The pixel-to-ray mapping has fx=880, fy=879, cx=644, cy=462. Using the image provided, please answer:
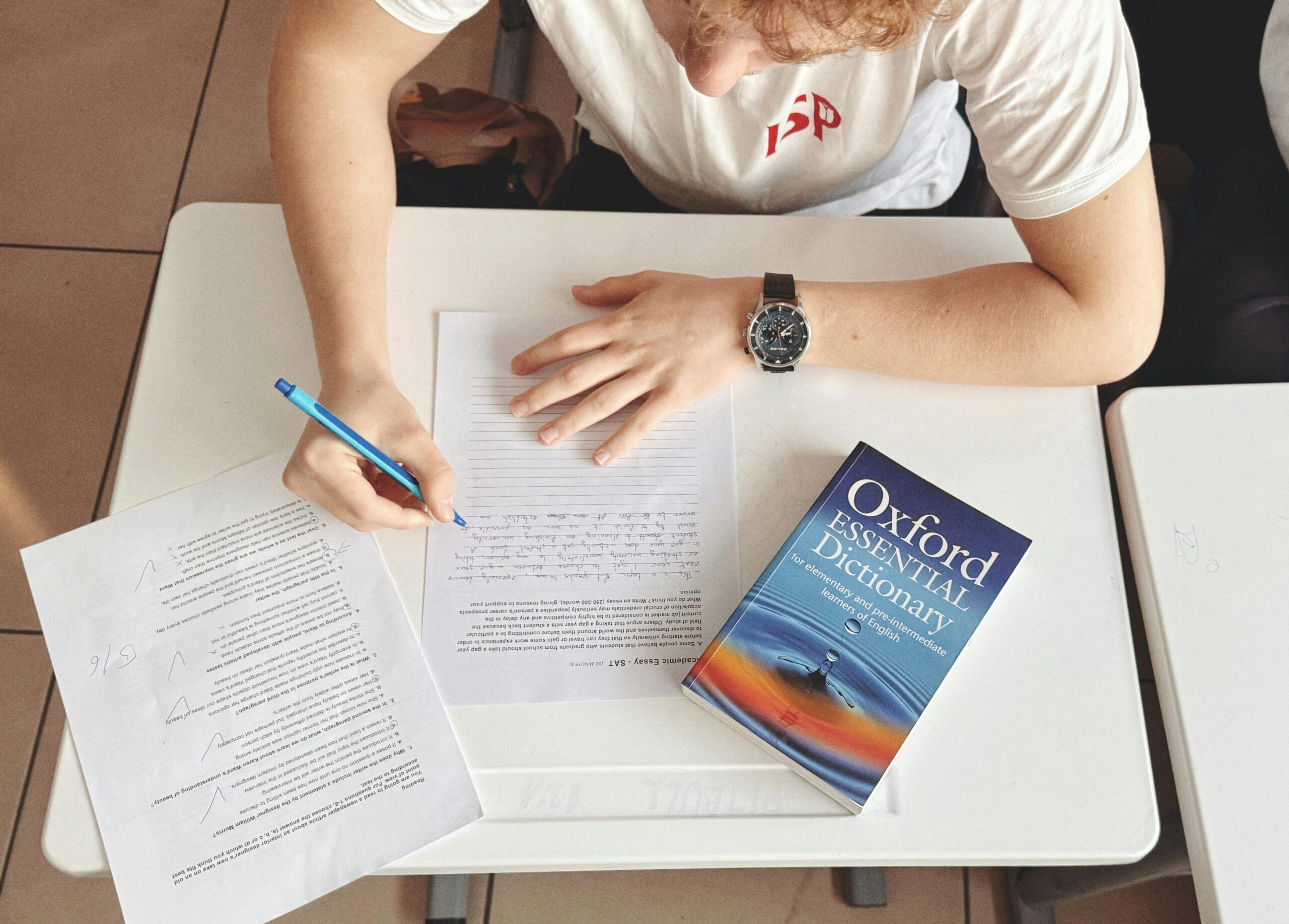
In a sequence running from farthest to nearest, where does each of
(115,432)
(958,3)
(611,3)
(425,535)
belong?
(115,432)
(611,3)
(425,535)
(958,3)

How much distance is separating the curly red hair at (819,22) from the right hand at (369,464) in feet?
1.28

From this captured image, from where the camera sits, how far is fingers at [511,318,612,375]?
802 millimetres

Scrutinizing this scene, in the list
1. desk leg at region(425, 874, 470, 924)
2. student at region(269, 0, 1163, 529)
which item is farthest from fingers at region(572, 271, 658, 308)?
desk leg at region(425, 874, 470, 924)

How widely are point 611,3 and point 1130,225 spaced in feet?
1.74

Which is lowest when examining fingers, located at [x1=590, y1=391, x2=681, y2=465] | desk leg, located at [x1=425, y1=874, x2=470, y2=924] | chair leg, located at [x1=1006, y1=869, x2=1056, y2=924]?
chair leg, located at [x1=1006, y1=869, x2=1056, y2=924]

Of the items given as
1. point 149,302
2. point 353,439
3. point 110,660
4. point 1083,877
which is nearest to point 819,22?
point 353,439

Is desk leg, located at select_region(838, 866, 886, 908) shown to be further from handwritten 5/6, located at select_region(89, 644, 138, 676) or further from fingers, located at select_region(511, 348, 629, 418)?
handwritten 5/6, located at select_region(89, 644, 138, 676)

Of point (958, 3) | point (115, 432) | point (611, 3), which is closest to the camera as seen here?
point (958, 3)

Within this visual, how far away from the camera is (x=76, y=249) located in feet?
5.75

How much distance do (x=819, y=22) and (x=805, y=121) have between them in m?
0.32

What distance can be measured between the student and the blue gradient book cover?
153mm

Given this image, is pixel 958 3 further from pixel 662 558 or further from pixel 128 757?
pixel 128 757

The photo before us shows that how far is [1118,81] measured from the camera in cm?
74

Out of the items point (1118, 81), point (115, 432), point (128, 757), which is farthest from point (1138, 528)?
point (115, 432)
